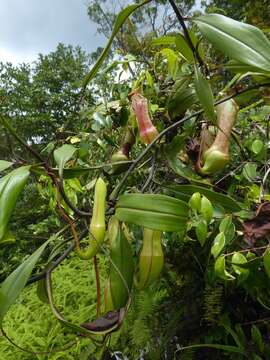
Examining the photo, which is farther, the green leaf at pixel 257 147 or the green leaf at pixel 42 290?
the green leaf at pixel 257 147

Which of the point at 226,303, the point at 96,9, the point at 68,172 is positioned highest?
the point at 96,9

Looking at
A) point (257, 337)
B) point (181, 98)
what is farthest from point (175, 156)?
point (257, 337)

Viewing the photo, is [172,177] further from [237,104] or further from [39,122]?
[39,122]

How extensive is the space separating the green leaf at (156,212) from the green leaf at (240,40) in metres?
0.13

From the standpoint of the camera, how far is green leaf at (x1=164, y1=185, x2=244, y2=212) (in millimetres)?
437

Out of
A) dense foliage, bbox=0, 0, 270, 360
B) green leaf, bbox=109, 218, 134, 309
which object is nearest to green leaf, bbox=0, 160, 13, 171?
dense foliage, bbox=0, 0, 270, 360

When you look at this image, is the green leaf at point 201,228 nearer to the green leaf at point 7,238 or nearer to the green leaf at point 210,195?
the green leaf at point 210,195

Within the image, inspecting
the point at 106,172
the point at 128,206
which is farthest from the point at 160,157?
the point at 128,206

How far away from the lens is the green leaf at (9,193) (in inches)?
12.8

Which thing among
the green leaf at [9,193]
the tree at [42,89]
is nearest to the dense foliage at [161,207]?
the green leaf at [9,193]

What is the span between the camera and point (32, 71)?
8.47 meters

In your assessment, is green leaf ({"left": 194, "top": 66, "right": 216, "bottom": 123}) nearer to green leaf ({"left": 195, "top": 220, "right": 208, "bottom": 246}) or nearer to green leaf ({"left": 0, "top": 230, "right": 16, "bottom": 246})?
green leaf ({"left": 195, "top": 220, "right": 208, "bottom": 246})

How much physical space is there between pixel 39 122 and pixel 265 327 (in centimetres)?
685

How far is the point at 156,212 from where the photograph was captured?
0.36 m
